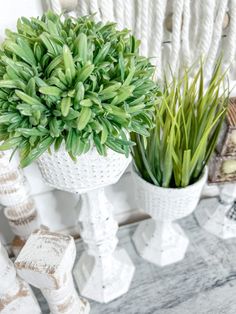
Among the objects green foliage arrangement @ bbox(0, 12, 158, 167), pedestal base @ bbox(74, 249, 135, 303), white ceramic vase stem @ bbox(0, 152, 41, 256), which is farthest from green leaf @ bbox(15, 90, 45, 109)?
pedestal base @ bbox(74, 249, 135, 303)

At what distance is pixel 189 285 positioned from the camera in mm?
1094

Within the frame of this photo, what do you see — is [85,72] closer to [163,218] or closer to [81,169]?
[81,169]

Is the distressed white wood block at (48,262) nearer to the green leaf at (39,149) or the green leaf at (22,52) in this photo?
the green leaf at (39,149)

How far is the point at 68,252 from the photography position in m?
0.77

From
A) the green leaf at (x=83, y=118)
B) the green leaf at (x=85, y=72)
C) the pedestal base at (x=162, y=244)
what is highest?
the green leaf at (x=85, y=72)

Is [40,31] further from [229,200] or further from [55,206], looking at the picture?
[229,200]

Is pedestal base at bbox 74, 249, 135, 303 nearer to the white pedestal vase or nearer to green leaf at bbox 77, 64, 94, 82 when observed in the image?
the white pedestal vase

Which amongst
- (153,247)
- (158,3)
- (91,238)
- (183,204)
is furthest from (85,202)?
(158,3)

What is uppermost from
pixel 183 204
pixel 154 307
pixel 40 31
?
pixel 40 31

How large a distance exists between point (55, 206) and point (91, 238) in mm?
278

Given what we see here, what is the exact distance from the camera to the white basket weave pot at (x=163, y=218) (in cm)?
95

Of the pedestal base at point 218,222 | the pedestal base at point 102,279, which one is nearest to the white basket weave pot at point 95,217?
the pedestal base at point 102,279

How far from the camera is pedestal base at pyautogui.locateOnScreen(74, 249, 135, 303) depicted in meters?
1.06

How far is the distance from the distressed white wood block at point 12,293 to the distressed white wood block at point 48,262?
9 centimetres
